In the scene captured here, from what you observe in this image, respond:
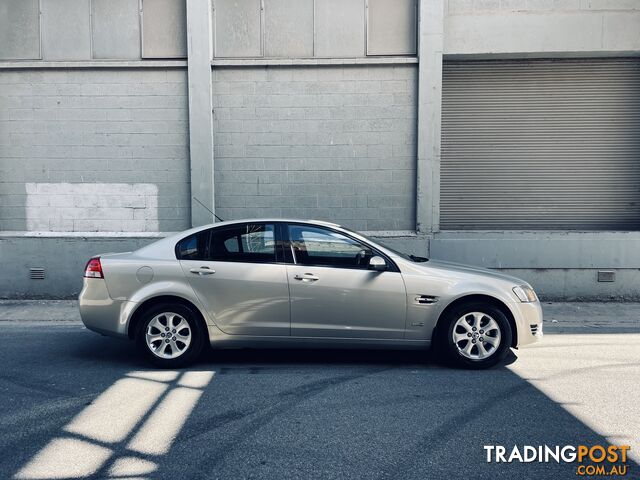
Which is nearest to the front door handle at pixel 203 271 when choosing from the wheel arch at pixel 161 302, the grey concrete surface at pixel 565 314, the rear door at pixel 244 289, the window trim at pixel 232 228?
the rear door at pixel 244 289

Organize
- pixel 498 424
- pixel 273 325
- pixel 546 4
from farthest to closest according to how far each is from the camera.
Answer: pixel 546 4 → pixel 273 325 → pixel 498 424

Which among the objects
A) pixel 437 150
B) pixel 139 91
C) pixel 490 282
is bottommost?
pixel 490 282

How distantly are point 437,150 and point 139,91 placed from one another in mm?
5341

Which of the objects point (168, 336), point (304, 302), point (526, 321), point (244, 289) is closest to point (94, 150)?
point (168, 336)

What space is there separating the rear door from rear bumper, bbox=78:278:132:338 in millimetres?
808

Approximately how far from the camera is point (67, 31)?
10.7m

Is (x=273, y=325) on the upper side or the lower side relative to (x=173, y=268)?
lower

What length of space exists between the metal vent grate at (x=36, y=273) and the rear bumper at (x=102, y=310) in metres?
4.76

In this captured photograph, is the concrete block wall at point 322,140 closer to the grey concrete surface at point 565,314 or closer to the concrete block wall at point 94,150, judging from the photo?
the concrete block wall at point 94,150

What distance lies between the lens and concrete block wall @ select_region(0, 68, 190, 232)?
10.7m

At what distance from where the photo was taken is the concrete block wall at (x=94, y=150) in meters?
10.7

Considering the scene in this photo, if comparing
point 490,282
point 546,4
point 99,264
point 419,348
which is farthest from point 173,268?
point 546,4

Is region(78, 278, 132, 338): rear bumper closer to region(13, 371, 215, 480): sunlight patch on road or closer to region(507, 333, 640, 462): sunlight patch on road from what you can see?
region(13, 371, 215, 480): sunlight patch on road

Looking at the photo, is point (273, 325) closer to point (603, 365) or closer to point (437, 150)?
point (603, 365)
